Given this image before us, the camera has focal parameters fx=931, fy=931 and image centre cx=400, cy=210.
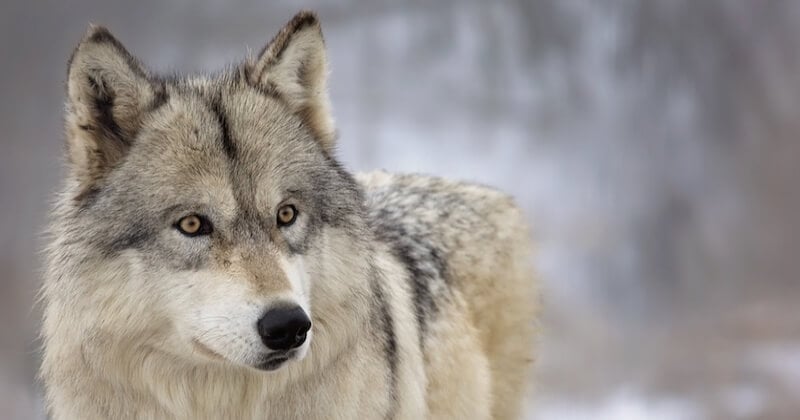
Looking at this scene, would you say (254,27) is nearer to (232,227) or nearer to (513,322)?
(513,322)

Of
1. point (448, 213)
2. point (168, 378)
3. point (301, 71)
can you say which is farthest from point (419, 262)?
point (168, 378)

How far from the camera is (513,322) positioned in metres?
3.71

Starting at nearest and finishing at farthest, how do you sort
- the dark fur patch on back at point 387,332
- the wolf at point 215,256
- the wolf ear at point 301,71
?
the wolf at point 215,256 < the wolf ear at point 301,71 < the dark fur patch on back at point 387,332

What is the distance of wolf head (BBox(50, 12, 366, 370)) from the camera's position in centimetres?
227

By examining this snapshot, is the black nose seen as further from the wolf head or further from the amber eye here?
the amber eye

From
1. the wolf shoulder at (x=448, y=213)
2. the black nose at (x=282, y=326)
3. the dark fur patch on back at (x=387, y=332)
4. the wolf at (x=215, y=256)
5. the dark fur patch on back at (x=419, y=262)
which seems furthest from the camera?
the wolf shoulder at (x=448, y=213)

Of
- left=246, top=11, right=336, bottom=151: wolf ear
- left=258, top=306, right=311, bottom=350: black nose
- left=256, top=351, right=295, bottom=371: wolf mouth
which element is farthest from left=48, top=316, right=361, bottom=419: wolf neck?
left=246, top=11, right=336, bottom=151: wolf ear

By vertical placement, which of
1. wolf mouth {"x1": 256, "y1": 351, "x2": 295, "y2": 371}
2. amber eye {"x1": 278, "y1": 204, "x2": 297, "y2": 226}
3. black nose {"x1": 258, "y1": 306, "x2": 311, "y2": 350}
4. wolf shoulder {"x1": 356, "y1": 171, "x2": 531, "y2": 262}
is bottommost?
wolf mouth {"x1": 256, "y1": 351, "x2": 295, "y2": 371}

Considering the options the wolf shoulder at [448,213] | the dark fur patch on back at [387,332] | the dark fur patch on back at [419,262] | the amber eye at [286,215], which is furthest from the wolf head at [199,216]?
the wolf shoulder at [448,213]

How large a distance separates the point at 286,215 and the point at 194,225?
24 centimetres

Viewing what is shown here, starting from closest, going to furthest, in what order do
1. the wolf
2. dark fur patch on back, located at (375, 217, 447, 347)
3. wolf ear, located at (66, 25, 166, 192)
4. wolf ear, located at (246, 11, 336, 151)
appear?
the wolf < wolf ear, located at (66, 25, 166, 192) < wolf ear, located at (246, 11, 336, 151) < dark fur patch on back, located at (375, 217, 447, 347)

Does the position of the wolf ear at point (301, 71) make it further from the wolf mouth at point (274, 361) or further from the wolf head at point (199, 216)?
the wolf mouth at point (274, 361)

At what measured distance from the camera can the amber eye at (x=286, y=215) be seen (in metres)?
2.44

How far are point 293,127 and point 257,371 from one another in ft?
2.25
